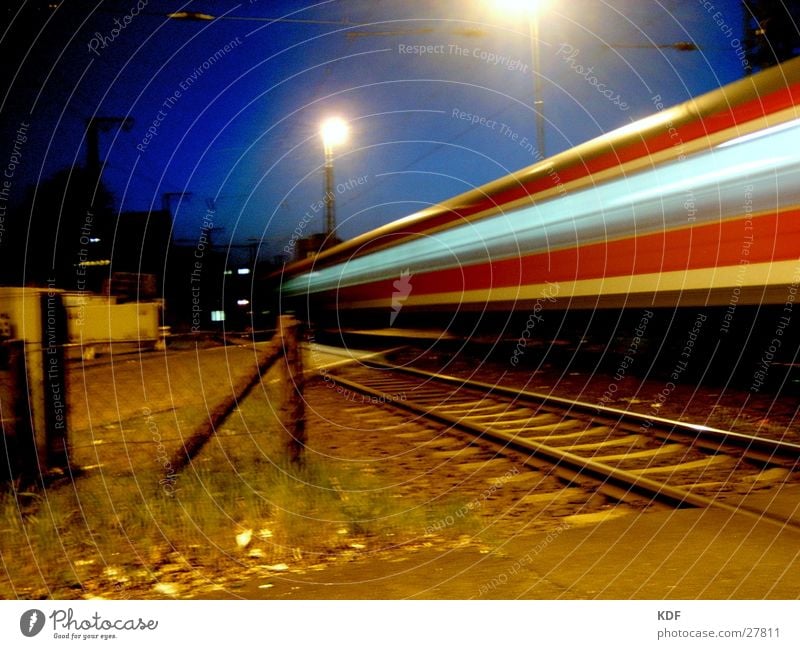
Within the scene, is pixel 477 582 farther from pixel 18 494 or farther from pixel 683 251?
pixel 683 251

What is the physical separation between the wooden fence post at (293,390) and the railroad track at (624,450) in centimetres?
184

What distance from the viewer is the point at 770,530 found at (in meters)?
4.85

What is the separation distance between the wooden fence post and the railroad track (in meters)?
1.84

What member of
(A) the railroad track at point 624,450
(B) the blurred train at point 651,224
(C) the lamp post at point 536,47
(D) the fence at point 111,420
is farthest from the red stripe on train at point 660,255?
(D) the fence at point 111,420

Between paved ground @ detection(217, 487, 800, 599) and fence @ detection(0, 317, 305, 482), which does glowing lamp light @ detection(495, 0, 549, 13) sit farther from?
paved ground @ detection(217, 487, 800, 599)

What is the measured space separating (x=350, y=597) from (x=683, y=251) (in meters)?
7.43

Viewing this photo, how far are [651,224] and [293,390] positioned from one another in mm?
5424

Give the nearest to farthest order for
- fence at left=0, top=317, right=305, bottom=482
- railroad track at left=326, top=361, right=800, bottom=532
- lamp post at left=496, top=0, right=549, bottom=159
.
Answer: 1. railroad track at left=326, top=361, right=800, bottom=532
2. fence at left=0, top=317, right=305, bottom=482
3. lamp post at left=496, top=0, right=549, bottom=159

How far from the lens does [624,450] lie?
7.89m

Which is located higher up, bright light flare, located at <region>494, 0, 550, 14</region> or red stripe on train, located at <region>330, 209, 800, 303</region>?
bright light flare, located at <region>494, 0, 550, 14</region>

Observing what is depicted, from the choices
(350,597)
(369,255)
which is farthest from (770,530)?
(369,255)

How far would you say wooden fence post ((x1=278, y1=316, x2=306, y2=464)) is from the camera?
7062mm

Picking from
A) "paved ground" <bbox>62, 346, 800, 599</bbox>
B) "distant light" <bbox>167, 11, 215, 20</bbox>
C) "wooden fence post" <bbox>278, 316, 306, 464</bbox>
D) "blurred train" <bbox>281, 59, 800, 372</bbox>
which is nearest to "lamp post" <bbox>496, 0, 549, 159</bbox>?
"blurred train" <bbox>281, 59, 800, 372</bbox>

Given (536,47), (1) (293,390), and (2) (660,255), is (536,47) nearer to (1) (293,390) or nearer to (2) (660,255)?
(2) (660,255)
